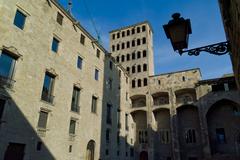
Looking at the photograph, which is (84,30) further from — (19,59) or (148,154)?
(148,154)

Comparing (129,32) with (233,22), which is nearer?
(233,22)

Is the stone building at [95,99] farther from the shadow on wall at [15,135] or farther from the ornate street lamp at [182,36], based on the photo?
the ornate street lamp at [182,36]

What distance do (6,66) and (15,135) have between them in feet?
16.0

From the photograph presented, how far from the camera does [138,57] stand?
39.6 m

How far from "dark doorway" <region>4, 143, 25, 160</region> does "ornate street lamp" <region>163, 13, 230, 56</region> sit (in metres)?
13.8

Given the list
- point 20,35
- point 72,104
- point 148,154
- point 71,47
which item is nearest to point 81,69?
point 71,47

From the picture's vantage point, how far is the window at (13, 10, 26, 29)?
1599cm

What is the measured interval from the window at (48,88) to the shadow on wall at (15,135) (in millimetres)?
2877

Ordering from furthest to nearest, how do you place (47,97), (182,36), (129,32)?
(129,32), (47,97), (182,36)

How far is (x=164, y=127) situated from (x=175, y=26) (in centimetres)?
3152

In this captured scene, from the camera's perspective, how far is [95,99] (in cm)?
2547

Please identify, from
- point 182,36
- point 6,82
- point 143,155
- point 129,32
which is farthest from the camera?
point 129,32

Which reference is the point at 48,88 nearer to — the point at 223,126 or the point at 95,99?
the point at 95,99

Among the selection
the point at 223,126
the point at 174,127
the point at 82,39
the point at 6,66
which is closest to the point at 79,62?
the point at 82,39
